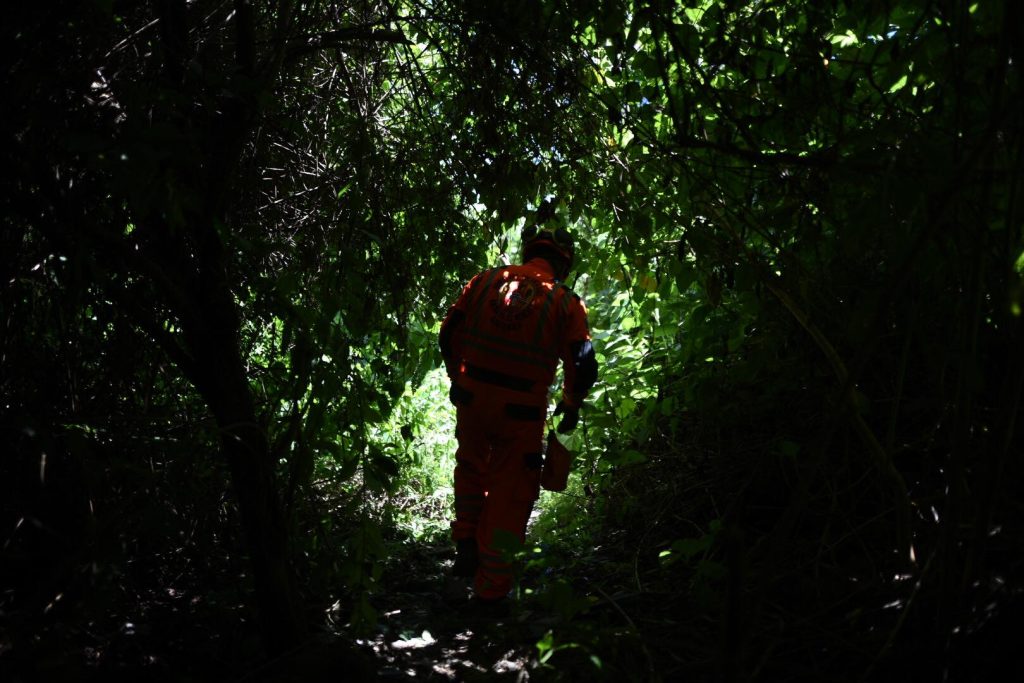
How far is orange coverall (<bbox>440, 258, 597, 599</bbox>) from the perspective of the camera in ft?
12.1

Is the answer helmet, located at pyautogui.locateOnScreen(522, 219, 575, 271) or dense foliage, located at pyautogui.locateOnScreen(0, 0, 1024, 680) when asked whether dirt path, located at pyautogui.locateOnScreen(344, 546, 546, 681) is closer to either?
dense foliage, located at pyautogui.locateOnScreen(0, 0, 1024, 680)

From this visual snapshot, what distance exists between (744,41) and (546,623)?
8.65ft

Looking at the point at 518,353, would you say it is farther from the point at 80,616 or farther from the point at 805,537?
the point at 80,616

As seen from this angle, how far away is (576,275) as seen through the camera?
14.0 ft

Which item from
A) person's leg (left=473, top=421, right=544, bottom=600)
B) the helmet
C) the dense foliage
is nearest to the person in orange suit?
person's leg (left=473, top=421, right=544, bottom=600)

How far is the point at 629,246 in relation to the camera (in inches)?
137

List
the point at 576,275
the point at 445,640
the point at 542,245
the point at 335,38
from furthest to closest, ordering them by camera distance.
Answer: the point at 576,275 → the point at 542,245 → the point at 445,640 → the point at 335,38

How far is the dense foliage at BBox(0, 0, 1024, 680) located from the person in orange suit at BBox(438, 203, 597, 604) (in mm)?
347

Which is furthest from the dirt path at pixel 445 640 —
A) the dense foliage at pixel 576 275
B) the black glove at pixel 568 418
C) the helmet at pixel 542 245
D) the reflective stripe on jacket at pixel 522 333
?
the helmet at pixel 542 245

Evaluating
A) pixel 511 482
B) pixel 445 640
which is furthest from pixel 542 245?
pixel 445 640

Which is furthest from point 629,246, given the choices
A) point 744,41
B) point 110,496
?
point 110,496

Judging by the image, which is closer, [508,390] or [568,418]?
[508,390]

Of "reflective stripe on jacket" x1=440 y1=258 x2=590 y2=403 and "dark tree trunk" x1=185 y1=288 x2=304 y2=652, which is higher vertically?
"reflective stripe on jacket" x1=440 y1=258 x2=590 y2=403

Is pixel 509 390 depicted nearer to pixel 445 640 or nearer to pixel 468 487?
pixel 468 487
